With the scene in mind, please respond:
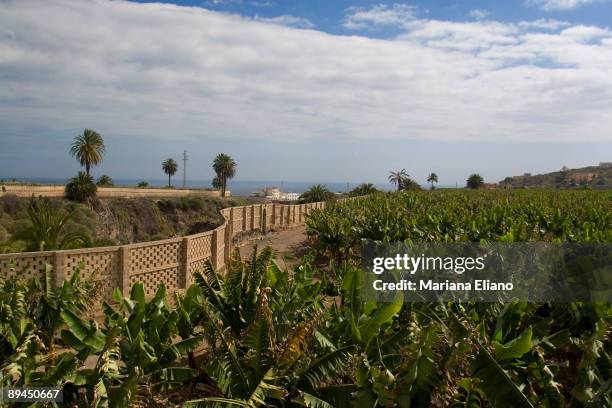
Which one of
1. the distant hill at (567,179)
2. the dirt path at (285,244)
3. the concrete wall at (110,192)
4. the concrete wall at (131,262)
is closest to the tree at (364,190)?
the concrete wall at (110,192)

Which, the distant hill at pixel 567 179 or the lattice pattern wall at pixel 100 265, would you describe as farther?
the distant hill at pixel 567 179

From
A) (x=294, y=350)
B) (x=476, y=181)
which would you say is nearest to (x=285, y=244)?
(x=294, y=350)

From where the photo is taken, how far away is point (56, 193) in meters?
44.0

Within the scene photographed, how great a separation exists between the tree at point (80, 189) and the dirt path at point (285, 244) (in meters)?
25.7

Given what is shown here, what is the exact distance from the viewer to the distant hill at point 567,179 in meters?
101

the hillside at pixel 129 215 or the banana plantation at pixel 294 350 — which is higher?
the banana plantation at pixel 294 350

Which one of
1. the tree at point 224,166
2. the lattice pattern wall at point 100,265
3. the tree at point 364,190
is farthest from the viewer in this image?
the tree at point 224,166

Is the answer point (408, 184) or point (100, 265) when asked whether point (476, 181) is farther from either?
point (100, 265)

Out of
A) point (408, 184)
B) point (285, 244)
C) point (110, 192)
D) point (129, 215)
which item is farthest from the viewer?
point (408, 184)

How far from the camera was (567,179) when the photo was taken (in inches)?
4500

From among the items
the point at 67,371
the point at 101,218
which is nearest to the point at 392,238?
the point at 67,371

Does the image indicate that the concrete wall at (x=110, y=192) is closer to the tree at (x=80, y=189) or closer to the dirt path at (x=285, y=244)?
the tree at (x=80, y=189)

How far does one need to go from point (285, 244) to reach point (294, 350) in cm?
1743

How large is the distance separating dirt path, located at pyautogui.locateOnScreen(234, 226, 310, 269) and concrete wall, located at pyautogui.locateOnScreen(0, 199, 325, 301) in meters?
3.53
